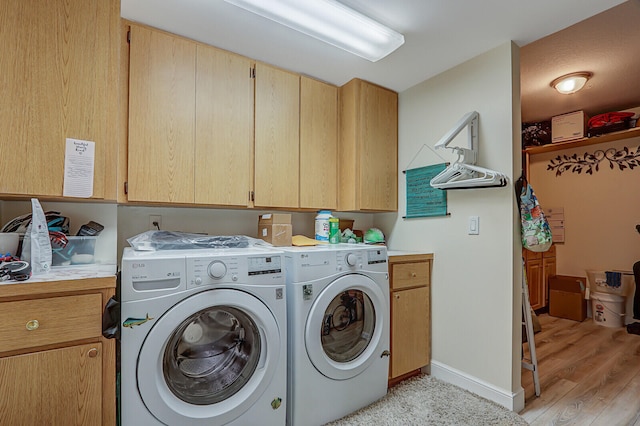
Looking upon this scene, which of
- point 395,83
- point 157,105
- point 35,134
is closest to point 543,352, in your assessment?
point 395,83

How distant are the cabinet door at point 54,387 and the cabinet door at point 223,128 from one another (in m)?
0.98

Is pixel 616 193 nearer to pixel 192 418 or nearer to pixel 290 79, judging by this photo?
pixel 290 79

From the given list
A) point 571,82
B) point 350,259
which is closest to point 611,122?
point 571,82

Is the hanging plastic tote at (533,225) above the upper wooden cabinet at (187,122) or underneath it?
underneath

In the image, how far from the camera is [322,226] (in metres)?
2.42

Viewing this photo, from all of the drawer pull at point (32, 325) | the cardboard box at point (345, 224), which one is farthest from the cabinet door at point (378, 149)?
the drawer pull at point (32, 325)

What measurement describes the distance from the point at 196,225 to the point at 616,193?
444 cm

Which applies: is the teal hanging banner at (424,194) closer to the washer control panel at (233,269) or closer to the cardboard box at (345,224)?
the cardboard box at (345,224)

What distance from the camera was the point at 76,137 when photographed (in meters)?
1.40

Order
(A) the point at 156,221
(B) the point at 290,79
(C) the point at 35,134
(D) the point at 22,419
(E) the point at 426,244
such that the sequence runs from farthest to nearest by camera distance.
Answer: (E) the point at 426,244
(B) the point at 290,79
(A) the point at 156,221
(C) the point at 35,134
(D) the point at 22,419

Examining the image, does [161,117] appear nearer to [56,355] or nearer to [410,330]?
[56,355]

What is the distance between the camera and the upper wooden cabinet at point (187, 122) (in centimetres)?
176

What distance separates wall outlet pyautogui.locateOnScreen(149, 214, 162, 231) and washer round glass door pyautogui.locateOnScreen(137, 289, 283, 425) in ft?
2.85

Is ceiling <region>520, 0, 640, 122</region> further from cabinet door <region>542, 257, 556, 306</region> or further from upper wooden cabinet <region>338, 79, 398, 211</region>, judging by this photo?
cabinet door <region>542, 257, 556, 306</region>
